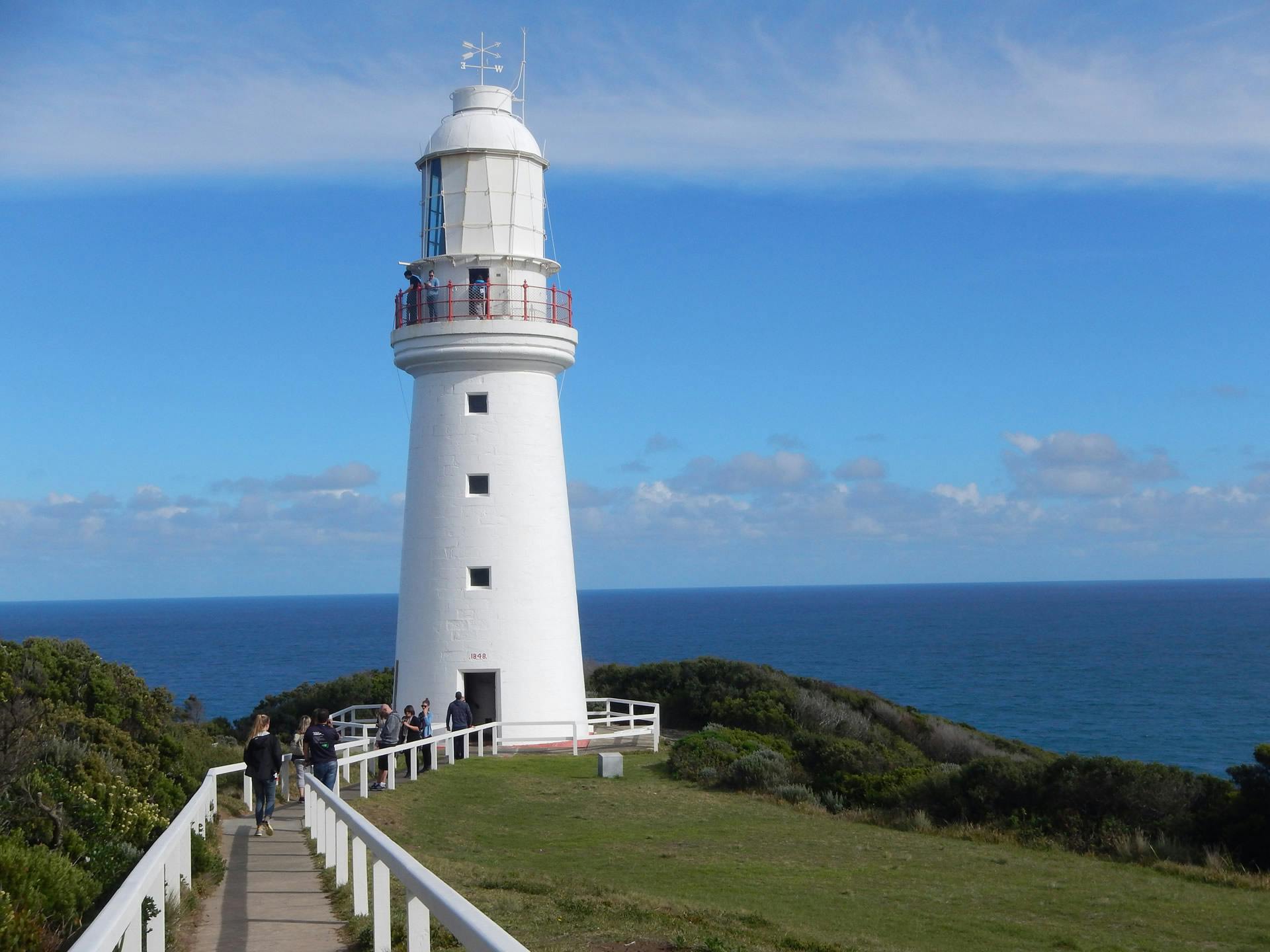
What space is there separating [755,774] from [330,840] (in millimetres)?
10111

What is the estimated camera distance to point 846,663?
90.1m

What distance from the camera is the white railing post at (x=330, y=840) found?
10.8m

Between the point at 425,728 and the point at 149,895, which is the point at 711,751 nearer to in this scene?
the point at 425,728

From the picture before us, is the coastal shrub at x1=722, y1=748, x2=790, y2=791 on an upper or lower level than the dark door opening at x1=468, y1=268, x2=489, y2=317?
lower

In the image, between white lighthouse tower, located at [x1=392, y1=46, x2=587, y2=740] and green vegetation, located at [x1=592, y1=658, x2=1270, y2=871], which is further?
white lighthouse tower, located at [x1=392, y1=46, x2=587, y2=740]

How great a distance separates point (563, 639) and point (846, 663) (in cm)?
6902

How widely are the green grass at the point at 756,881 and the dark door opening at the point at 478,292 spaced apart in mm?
8817

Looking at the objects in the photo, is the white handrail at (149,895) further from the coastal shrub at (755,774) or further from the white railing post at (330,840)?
the coastal shrub at (755,774)

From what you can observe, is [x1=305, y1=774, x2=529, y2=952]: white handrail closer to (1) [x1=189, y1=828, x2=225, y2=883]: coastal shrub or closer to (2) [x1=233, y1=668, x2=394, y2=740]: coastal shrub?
(1) [x1=189, y1=828, x2=225, y2=883]: coastal shrub

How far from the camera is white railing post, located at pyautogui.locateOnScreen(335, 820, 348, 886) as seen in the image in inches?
396

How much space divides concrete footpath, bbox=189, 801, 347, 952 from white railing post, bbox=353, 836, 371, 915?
0.61 feet

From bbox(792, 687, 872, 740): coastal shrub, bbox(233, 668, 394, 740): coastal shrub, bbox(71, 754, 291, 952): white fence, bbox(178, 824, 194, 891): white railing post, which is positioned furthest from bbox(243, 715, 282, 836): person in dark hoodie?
bbox(233, 668, 394, 740): coastal shrub

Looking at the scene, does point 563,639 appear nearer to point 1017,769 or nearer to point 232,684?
point 1017,769

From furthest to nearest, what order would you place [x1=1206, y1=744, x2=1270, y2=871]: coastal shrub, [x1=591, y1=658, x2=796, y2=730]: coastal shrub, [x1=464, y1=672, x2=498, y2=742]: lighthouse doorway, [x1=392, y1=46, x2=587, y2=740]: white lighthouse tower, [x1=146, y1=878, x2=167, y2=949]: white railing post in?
1. [x1=591, y1=658, x2=796, y2=730]: coastal shrub
2. [x1=464, y1=672, x2=498, y2=742]: lighthouse doorway
3. [x1=392, y1=46, x2=587, y2=740]: white lighthouse tower
4. [x1=1206, y1=744, x2=1270, y2=871]: coastal shrub
5. [x1=146, y1=878, x2=167, y2=949]: white railing post
